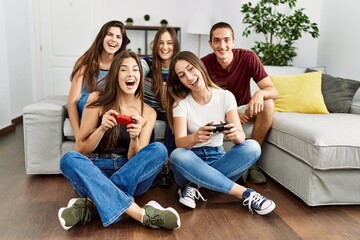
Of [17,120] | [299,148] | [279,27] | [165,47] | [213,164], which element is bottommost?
[17,120]

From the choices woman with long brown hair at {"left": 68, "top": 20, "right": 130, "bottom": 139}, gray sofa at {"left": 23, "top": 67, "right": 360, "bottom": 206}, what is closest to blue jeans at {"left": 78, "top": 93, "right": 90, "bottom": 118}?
woman with long brown hair at {"left": 68, "top": 20, "right": 130, "bottom": 139}

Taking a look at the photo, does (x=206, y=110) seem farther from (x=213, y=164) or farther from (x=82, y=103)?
(x=82, y=103)

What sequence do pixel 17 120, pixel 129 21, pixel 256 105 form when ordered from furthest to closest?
pixel 129 21 < pixel 17 120 < pixel 256 105

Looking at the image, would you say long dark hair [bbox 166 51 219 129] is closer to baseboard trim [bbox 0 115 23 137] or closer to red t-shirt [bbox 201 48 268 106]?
red t-shirt [bbox 201 48 268 106]

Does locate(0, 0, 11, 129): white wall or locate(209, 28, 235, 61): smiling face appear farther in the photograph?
locate(0, 0, 11, 129): white wall

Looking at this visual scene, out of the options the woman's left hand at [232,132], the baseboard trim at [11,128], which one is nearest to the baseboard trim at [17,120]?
the baseboard trim at [11,128]

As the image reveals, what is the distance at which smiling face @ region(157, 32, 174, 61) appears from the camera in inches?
102

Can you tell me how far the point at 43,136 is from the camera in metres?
2.60

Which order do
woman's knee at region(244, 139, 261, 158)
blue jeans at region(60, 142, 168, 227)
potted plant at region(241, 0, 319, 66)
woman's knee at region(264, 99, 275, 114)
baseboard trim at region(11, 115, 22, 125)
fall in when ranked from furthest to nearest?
baseboard trim at region(11, 115, 22, 125) → potted plant at region(241, 0, 319, 66) → woman's knee at region(264, 99, 275, 114) → woman's knee at region(244, 139, 261, 158) → blue jeans at region(60, 142, 168, 227)

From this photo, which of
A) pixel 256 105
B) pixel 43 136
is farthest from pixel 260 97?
pixel 43 136

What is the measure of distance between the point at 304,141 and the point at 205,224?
2.47 ft

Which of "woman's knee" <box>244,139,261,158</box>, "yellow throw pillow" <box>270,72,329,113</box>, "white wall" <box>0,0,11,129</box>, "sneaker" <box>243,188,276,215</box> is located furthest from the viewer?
"white wall" <box>0,0,11,129</box>

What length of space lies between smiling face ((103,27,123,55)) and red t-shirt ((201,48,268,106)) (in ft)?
2.15

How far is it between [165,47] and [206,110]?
636mm
